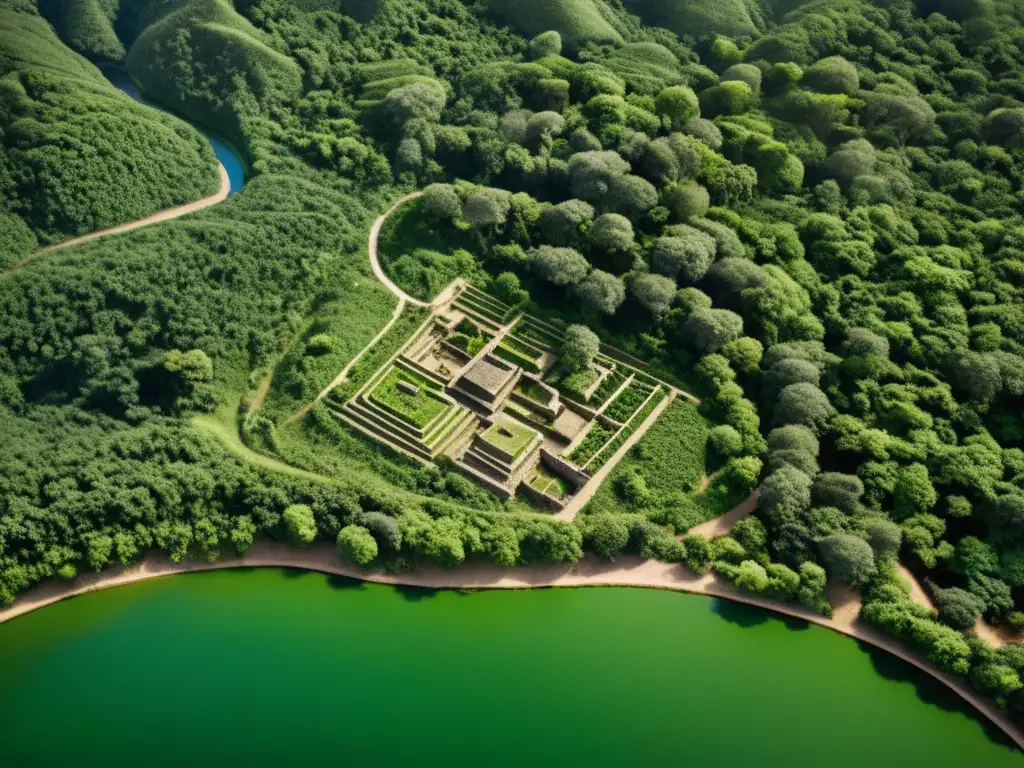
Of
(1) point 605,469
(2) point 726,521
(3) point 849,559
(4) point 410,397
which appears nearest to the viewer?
(3) point 849,559

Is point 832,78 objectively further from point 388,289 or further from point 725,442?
point 388,289

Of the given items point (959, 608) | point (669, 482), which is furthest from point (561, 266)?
point (959, 608)

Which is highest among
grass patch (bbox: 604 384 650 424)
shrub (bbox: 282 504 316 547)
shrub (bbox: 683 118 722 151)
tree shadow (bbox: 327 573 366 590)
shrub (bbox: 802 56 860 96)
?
shrub (bbox: 802 56 860 96)

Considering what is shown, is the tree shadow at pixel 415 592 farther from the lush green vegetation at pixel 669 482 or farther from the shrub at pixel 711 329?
the shrub at pixel 711 329

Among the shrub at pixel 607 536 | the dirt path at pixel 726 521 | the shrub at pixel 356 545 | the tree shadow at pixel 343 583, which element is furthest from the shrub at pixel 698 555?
the tree shadow at pixel 343 583

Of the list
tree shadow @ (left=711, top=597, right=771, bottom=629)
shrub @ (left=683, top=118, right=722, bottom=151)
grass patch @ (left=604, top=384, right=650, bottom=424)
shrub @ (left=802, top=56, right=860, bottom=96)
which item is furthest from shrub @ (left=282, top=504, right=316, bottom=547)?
shrub @ (left=802, top=56, right=860, bottom=96)

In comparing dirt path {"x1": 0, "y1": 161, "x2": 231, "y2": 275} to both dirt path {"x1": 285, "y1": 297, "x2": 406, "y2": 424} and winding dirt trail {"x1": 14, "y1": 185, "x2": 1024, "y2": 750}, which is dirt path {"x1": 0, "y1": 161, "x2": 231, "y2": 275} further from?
winding dirt trail {"x1": 14, "y1": 185, "x2": 1024, "y2": 750}

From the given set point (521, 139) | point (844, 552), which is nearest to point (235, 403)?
point (521, 139)
